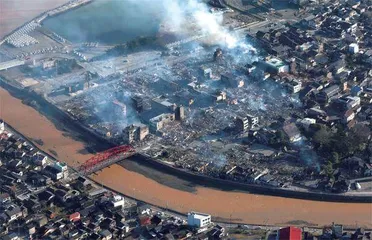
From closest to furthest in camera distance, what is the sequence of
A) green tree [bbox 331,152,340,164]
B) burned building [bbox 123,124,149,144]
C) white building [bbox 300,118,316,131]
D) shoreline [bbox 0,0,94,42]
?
1. green tree [bbox 331,152,340,164]
2. burned building [bbox 123,124,149,144]
3. white building [bbox 300,118,316,131]
4. shoreline [bbox 0,0,94,42]

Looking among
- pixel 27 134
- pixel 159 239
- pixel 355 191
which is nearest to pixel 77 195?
pixel 159 239

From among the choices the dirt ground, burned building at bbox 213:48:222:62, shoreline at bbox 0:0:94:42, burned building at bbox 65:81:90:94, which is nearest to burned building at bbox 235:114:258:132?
burned building at bbox 213:48:222:62

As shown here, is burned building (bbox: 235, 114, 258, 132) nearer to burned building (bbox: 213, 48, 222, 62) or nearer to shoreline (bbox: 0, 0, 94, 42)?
burned building (bbox: 213, 48, 222, 62)

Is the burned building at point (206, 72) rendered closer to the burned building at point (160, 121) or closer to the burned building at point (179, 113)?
the burned building at point (179, 113)

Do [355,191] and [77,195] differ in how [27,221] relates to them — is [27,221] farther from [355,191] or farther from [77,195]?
[355,191]

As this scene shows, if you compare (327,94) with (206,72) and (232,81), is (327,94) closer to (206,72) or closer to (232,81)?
(232,81)

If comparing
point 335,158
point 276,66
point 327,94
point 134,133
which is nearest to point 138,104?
point 134,133
